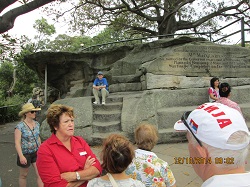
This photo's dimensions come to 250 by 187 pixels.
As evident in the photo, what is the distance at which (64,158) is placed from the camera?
1.94 metres

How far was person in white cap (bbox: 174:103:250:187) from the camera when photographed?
102cm

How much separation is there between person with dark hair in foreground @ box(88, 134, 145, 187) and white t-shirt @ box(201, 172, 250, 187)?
2.07 ft

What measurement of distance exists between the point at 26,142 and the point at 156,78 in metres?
4.92

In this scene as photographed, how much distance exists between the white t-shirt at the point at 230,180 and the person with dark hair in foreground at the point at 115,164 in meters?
0.63

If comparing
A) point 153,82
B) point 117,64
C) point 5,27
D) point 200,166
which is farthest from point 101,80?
point 200,166

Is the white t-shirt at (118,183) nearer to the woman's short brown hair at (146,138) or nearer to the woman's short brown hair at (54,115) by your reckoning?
the woman's short brown hair at (146,138)

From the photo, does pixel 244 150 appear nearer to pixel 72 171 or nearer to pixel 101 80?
pixel 72 171

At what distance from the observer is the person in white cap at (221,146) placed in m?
1.02

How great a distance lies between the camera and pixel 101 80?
271 inches

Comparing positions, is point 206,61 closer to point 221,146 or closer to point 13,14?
point 13,14

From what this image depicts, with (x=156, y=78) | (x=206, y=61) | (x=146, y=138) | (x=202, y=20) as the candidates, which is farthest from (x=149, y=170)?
(x=202, y=20)

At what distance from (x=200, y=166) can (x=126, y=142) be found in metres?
0.59

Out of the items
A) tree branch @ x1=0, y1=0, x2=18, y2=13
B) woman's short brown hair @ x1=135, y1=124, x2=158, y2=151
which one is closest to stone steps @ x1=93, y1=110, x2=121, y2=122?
tree branch @ x1=0, y1=0, x2=18, y2=13
